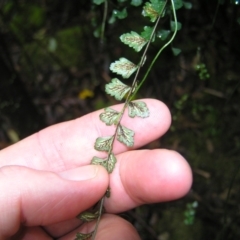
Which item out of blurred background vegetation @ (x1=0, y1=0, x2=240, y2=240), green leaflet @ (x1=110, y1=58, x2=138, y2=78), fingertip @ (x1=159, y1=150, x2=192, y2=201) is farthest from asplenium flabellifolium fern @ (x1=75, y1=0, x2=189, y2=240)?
blurred background vegetation @ (x1=0, y1=0, x2=240, y2=240)

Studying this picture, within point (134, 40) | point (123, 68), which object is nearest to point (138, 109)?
point (123, 68)

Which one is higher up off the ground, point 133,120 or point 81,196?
point 133,120

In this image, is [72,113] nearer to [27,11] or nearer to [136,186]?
[27,11]

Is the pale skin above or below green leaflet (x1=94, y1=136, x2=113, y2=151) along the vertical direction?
below

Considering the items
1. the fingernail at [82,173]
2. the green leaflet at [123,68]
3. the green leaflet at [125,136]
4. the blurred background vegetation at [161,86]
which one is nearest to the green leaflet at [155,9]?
the green leaflet at [123,68]

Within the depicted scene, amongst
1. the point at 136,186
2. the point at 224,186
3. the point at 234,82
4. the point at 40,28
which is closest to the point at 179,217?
the point at 224,186

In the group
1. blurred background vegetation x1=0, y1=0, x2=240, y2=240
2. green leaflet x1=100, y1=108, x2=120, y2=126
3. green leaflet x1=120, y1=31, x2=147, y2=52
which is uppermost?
green leaflet x1=120, y1=31, x2=147, y2=52

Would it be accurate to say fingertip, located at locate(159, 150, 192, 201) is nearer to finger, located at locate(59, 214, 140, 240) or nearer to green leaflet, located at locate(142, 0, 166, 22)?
finger, located at locate(59, 214, 140, 240)
